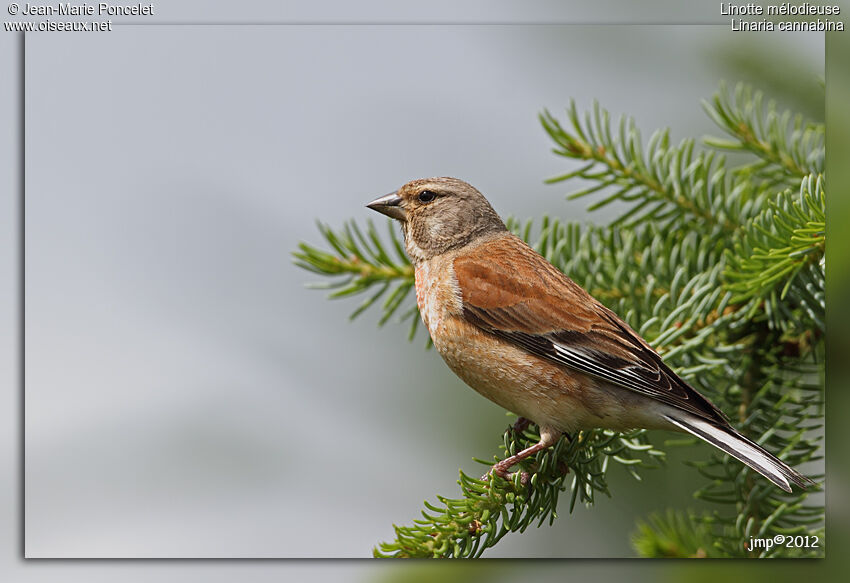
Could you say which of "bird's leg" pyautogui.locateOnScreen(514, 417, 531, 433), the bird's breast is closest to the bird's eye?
the bird's breast

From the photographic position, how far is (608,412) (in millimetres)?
2016

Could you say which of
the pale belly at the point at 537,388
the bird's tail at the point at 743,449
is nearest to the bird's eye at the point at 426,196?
the pale belly at the point at 537,388

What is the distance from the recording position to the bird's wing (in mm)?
1968

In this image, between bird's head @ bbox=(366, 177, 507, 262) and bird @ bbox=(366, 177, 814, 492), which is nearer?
bird @ bbox=(366, 177, 814, 492)

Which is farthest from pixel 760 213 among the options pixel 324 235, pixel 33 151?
pixel 33 151

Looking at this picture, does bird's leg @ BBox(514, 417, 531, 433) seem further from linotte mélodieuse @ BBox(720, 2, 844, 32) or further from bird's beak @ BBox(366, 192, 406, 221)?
linotte mélodieuse @ BBox(720, 2, 844, 32)

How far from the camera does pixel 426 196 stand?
7.81 ft

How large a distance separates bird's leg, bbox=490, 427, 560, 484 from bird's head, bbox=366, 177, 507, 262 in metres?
0.60

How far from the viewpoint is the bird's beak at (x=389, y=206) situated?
7.80 ft

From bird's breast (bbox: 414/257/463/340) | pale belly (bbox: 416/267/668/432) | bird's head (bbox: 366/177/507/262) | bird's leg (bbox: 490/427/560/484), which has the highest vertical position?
bird's head (bbox: 366/177/507/262)

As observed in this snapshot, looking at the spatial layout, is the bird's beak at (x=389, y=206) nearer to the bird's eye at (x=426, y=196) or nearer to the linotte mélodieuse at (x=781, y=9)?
the bird's eye at (x=426, y=196)

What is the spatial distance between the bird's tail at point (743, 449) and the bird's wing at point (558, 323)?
26 mm

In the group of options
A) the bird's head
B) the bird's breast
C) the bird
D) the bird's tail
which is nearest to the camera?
the bird's tail

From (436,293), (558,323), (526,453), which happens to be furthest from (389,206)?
(526,453)
